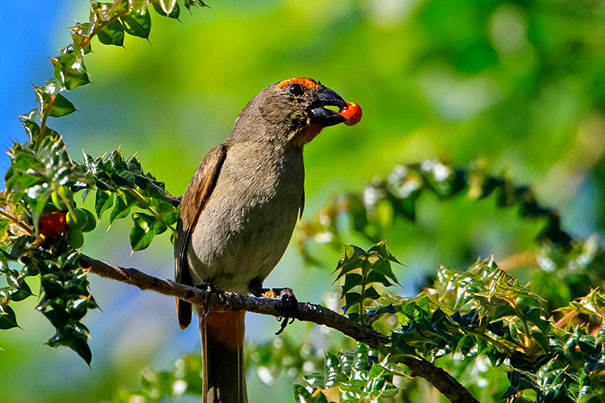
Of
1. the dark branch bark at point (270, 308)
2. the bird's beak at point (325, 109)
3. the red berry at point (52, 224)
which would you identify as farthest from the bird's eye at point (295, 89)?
the red berry at point (52, 224)

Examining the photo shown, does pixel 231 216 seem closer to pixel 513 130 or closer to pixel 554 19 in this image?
pixel 513 130

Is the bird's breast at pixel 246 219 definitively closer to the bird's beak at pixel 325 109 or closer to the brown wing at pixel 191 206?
the brown wing at pixel 191 206

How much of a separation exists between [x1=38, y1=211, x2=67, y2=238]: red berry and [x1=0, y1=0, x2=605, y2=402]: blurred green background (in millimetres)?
2573

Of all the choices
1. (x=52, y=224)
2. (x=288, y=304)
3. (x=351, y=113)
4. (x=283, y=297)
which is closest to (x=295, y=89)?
(x=351, y=113)

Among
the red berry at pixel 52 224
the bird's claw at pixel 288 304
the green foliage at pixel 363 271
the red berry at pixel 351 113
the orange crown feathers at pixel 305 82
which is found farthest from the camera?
the orange crown feathers at pixel 305 82

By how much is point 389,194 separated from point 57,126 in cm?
349

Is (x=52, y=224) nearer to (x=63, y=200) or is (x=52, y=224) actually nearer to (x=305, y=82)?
(x=63, y=200)

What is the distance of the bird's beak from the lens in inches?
188

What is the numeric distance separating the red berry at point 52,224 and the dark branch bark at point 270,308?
0.11m

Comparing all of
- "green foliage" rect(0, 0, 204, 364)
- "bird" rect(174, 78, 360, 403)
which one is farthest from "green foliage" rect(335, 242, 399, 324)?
"bird" rect(174, 78, 360, 403)

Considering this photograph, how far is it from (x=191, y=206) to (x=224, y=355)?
95 centimetres

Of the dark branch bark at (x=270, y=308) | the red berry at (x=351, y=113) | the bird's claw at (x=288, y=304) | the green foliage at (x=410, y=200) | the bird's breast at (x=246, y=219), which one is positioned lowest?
the dark branch bark at (x=270, y=308)

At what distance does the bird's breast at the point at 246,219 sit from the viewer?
4398 mm

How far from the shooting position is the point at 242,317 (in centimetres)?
467
